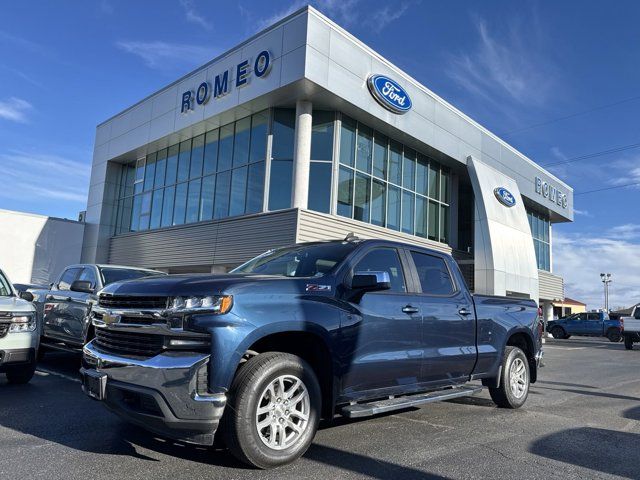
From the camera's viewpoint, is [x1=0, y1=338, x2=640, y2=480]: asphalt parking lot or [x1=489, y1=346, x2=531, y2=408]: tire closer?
[x1=0, y1=338, x2=640, y2=480]: asphalt parking lot

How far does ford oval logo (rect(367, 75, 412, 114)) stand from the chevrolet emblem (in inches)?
638

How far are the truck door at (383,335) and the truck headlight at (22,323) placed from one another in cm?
463

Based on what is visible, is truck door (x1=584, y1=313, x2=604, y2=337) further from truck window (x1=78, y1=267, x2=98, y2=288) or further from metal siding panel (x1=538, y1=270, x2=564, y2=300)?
truck window (x1=78, y1=267, x2=98, y2=288)

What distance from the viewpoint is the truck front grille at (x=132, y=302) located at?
3.93 m

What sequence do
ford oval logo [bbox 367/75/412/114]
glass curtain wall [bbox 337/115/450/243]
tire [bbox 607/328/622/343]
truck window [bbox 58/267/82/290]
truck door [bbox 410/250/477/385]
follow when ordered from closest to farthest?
truck door [bbox 410/250/477/385] → truck window [bbox 58/267/82/290] → ford oval logo [bbox 367/75/412/114] → glass curtain wall [bbox 337/115/450/243] → tire [bbox 607/328/622/343]

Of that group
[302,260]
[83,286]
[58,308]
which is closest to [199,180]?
[58,308]

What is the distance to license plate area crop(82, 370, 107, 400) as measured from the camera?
399 centimetres

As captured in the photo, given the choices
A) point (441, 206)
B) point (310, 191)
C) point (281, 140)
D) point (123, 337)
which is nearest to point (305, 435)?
point (123, 337)

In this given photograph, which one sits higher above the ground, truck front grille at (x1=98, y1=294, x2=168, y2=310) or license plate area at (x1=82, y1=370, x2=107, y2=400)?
truck front grille at (x1=98, y1=294, x2=168, y2=310)

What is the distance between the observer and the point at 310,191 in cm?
1838

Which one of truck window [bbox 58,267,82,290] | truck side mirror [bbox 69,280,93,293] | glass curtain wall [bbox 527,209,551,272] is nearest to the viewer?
truck side mirror [bbox 69,280,93,293]

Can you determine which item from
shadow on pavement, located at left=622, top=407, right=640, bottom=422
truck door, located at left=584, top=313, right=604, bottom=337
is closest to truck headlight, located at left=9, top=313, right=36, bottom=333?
shadow on pavement, located at left=622, top=407, right=640, bottom=422

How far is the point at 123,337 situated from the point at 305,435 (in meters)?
1.64

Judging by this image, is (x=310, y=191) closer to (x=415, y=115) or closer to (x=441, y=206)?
(x=415, y=115)
